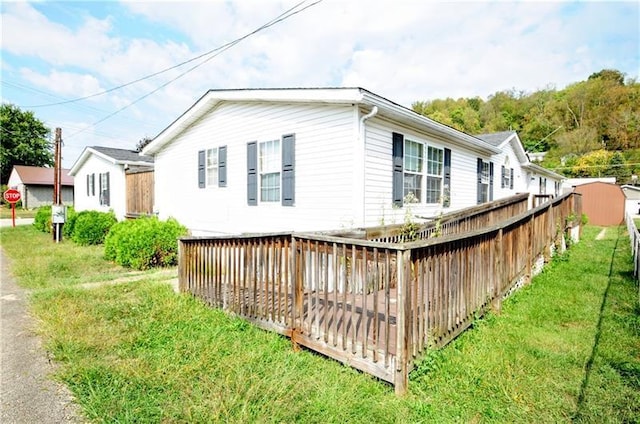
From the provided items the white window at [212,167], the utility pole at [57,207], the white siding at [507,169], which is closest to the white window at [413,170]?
the white window at [212,167]

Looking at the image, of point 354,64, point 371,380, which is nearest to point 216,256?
point 371,380

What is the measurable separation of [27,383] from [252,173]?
5503 mm

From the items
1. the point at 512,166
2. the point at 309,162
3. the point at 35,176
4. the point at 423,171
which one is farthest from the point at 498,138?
the point at 35,176

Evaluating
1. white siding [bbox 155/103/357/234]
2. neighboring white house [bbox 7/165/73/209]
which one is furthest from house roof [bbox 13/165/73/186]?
white siding [bbox 155/103/357/234]

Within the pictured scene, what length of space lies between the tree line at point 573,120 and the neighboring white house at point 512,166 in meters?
18.0

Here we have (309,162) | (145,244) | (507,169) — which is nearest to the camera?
(309,162)

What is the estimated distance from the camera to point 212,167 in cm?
895

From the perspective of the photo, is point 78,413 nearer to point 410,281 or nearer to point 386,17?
point 410,281

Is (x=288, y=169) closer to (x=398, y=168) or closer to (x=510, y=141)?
(x=398, y=168)

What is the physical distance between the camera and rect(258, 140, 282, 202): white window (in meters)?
7.25

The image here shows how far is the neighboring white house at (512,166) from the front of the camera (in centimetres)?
1242

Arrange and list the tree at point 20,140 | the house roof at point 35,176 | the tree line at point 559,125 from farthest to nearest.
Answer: the tree at point 20,140 → the tree line at point 559,125 → the house roof at point 35,176

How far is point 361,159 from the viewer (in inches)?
229

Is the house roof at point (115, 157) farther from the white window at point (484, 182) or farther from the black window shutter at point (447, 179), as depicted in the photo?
the white window at point (484, 182)
